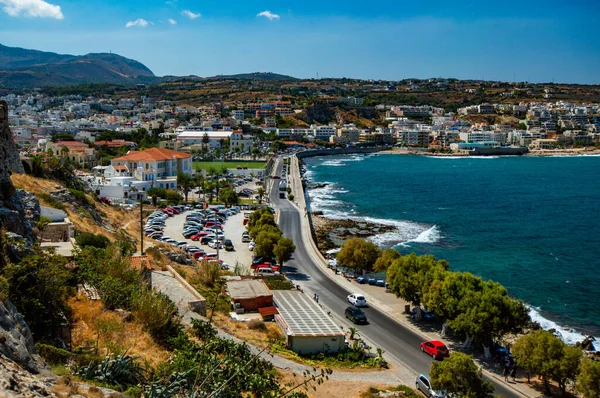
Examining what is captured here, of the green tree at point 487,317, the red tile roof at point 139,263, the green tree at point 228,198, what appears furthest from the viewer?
the green tree at point 228,198

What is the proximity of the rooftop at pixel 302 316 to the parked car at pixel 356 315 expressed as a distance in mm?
1488

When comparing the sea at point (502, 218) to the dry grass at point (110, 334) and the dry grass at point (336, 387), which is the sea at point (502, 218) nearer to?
the dry grass at point (336, 387)

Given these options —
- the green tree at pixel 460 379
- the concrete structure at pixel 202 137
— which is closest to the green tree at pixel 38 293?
the green tree at pixel 460 379

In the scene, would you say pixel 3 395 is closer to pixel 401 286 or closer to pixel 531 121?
pixel 401 286

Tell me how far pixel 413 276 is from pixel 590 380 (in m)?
7.67

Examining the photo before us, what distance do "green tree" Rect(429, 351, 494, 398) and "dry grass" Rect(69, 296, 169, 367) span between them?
631 cm

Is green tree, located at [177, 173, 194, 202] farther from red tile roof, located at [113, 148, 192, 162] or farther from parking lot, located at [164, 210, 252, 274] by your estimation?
parking lot, located at [164, 210, 252, 274]

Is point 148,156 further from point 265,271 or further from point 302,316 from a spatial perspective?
point 302,316

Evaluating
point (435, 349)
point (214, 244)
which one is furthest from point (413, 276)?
point (214, 244)

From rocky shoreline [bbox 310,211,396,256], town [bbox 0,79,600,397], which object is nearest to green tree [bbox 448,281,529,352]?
town [bbox 0,79,600,397]

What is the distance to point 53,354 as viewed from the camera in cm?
807

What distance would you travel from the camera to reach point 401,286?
66.4 ft

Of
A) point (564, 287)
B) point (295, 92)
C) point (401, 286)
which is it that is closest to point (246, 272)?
point (401, 286)

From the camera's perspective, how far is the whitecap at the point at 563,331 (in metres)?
20.5
